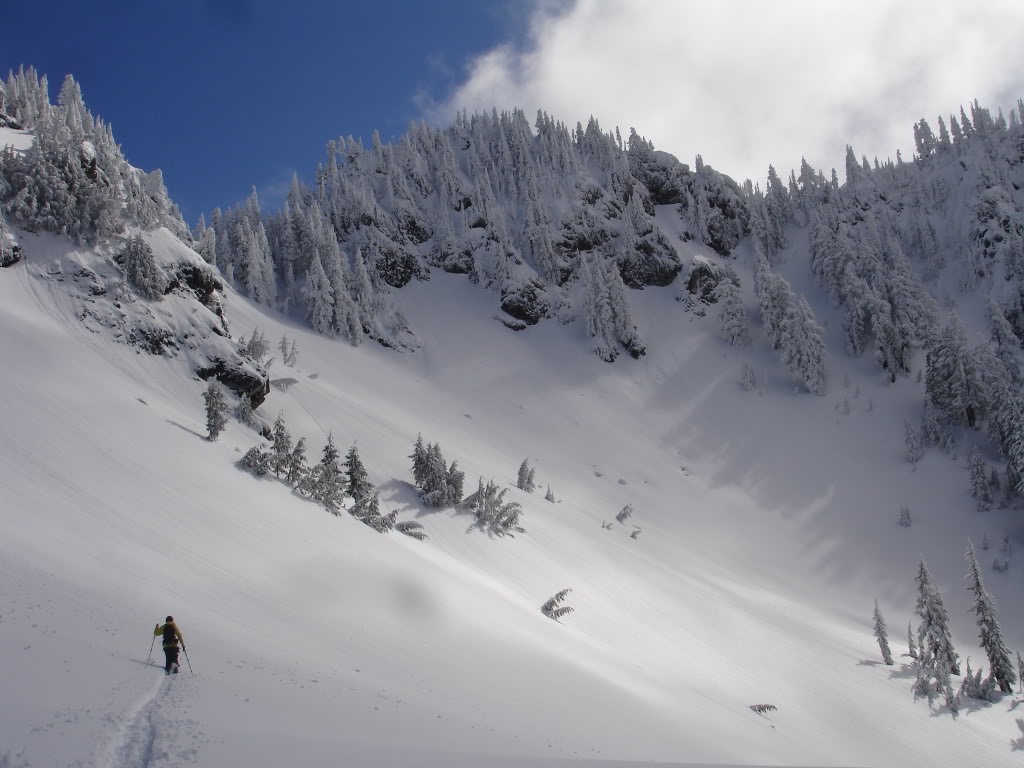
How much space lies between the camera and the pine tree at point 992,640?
105 feet

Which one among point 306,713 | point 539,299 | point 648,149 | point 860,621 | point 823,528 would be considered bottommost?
point 306,713

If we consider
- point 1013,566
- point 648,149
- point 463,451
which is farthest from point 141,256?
point 648,149

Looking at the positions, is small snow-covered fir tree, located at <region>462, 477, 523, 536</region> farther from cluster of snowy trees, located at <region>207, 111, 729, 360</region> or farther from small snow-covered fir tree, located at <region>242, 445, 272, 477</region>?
cluster of snowy trees, located at <region>207, 111, 729, 360</region>

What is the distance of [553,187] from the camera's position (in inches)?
3836

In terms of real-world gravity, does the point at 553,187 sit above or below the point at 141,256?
above

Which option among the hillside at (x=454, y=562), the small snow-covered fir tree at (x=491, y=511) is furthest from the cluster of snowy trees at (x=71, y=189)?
the small snow-covered fir tree at (x=491, y=511)

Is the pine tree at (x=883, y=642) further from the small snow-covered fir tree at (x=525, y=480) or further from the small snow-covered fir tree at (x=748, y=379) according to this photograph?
the small snow-covered fir tree at (x=748, y=379)

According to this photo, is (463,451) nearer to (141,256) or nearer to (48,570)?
(141,256)

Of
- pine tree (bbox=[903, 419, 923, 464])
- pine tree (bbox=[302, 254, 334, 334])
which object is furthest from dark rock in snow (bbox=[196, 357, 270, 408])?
pine tree (bbox=[903, 419, 923, 464])

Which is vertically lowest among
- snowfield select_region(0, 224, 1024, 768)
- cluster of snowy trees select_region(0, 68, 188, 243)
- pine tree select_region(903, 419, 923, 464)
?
snowfield select_region(0, 224, 1024, 768)

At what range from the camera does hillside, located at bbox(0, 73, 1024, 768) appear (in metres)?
9.53

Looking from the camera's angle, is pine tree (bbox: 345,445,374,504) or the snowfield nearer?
the snowfield

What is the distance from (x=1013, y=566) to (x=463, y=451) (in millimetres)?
41892

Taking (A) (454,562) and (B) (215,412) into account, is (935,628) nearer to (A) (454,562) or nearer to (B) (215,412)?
(A) (454,562)
